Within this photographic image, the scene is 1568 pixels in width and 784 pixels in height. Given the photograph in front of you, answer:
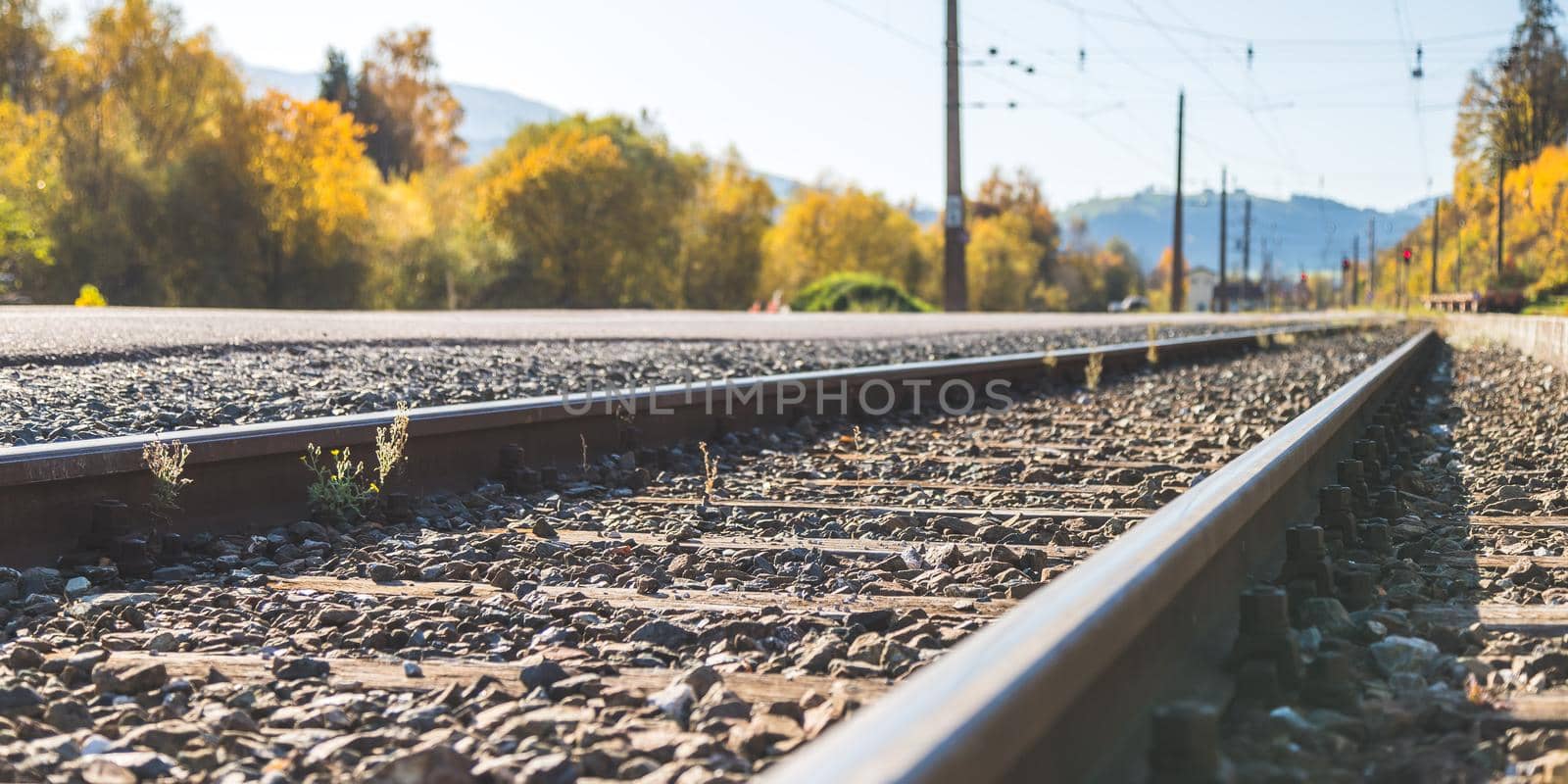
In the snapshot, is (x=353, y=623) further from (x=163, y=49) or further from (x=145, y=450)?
(x=163, y=49)

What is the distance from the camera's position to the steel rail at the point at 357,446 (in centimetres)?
369

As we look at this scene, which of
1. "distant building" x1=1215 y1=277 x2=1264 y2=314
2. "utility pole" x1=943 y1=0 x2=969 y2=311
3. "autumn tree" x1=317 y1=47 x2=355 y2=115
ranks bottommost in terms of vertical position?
"distant building" x1=1215 y1=277 x2=1264 y2=314

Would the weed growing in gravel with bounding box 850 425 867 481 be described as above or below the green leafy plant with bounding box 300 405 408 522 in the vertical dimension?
below

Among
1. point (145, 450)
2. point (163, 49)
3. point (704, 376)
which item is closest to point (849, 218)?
point (163, 49)

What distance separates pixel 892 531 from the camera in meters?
4.32

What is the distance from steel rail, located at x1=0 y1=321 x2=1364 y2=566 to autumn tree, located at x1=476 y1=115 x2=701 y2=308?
49117 mm

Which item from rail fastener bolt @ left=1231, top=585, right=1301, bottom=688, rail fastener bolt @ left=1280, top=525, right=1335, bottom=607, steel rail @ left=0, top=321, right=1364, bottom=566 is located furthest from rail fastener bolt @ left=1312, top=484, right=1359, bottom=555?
steel rail @ left=0, top=321, right=1364, bottom=566

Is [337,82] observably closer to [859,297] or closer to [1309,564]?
[859,297]

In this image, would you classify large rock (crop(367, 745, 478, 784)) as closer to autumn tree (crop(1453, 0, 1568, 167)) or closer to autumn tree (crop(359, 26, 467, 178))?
autumn tree (crop(359, 26, 467, 178))

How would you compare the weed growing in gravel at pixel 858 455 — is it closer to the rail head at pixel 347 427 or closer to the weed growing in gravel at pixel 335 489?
the rail head at pixel 347 427

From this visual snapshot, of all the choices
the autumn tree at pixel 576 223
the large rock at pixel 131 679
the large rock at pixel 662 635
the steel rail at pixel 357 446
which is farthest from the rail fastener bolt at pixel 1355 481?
the autumn tree at pixel 576 223

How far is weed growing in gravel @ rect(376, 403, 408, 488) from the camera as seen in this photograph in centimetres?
462

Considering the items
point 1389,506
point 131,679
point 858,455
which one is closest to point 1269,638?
point 131,679

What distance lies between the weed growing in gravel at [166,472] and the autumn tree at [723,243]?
66.2m
